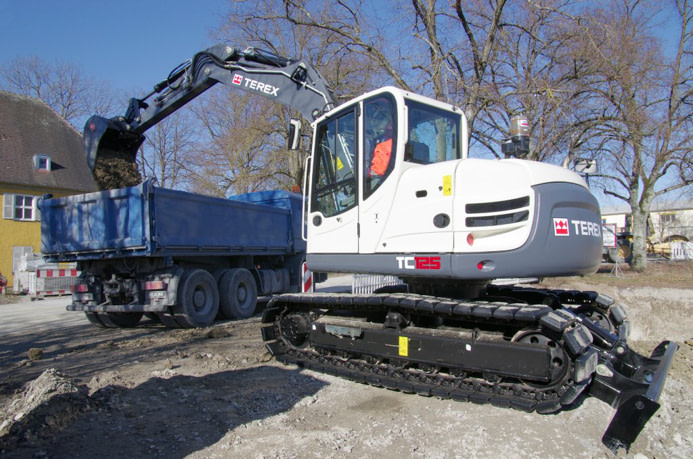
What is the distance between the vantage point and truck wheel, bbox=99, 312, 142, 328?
31.1ft

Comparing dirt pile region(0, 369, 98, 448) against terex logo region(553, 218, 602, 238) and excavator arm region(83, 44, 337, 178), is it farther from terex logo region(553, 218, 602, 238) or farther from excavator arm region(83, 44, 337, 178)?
excavator arm region(83, 44, 337, 178)

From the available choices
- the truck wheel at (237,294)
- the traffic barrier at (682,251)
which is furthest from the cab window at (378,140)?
the traffic barrier at (682,251)

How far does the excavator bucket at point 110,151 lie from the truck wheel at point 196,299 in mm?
2250

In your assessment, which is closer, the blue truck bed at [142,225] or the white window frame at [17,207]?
the blue truck bed at [142,225]

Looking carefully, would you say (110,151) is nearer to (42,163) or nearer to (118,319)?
(118,319)

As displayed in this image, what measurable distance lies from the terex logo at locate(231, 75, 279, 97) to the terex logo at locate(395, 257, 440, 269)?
4.53 m

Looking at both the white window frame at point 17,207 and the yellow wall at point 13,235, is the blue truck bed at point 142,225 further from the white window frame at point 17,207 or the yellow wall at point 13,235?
the yellow wall at point 13,235

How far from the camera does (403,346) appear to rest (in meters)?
5.01

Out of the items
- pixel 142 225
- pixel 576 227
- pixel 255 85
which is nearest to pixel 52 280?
pixel 142 225

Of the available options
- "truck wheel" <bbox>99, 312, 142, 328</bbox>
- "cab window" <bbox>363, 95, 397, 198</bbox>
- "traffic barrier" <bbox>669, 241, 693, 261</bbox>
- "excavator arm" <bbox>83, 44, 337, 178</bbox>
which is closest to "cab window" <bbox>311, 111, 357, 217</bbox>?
"cab window" <bbox>363, 95, 397, 198</bbox>

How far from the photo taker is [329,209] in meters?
5.75

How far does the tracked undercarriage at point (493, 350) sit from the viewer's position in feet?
13.1

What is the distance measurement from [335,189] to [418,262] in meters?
1.40

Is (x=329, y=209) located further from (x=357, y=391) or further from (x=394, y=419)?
(x=394, y=419)
